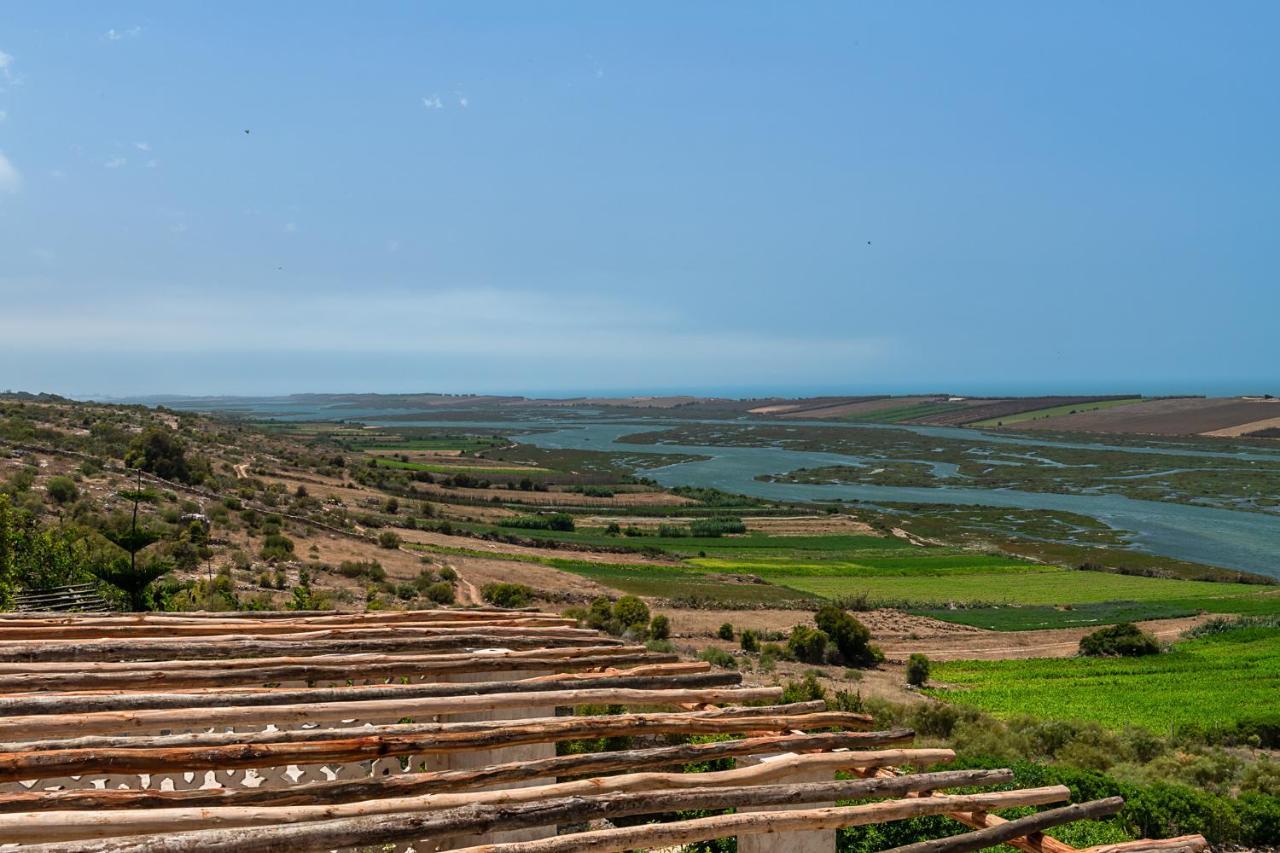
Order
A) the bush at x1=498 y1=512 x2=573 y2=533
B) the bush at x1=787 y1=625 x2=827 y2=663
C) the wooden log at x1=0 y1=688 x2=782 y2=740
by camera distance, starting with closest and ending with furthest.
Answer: the wooden log at x1=0 y1=688 x2=782 y2=740, the bush at x1=787 y1=625 x2=827 y2=663, the bush at x1=498 y1=512 x2=573 y2=533

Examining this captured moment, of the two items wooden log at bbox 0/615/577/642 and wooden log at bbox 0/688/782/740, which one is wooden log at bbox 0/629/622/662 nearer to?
wooden log at bbox 0/615/577/642

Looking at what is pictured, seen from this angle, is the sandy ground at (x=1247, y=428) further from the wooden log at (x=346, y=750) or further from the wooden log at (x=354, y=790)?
the wooden log at (x=354, y=790)

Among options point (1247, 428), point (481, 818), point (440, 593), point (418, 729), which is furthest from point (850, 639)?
point (1247, 428)

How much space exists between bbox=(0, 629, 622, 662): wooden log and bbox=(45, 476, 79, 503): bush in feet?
86.0

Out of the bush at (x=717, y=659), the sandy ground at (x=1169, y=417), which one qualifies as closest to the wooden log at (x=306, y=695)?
the bush at (x=717, y=659)

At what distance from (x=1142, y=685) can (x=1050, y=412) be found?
480ft

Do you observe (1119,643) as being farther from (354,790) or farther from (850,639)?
(354,790)

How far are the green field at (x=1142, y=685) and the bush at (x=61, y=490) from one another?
94.0 ft

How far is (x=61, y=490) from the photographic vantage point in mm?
27625

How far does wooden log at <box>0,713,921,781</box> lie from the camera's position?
12.6 feet

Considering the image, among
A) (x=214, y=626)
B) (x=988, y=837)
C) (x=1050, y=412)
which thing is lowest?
(x=1050, y=412)

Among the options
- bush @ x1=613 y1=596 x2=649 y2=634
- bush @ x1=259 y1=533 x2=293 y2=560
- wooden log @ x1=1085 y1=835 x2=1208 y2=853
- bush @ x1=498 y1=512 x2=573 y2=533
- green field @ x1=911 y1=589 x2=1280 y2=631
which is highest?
wooden log @ x1=1085 y1=835 x2=1208 y2=853

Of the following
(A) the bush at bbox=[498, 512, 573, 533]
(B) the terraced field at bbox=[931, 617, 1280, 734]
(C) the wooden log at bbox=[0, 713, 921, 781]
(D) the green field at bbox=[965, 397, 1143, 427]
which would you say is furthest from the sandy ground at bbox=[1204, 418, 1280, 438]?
(C) the wooden log at bbox=[0, 713, 921, 781]

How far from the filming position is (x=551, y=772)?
4.36m
